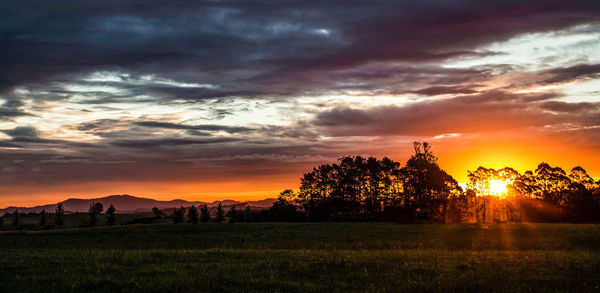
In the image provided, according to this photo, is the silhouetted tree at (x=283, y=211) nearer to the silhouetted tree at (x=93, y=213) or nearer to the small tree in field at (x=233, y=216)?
the small tree in field at (x=233, y=216)

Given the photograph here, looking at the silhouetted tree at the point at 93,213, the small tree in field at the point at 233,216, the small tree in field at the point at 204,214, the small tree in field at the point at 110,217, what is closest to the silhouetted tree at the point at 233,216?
the small tree in field at the point at 233,216

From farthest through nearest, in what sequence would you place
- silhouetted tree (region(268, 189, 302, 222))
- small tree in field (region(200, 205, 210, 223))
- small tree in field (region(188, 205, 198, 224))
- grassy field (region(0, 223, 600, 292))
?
small tree in field (region(200, 205, 210, 223)), small tree in field (region(188, 205, 198, 224)), silhouetted tree (region(268, 189, 302, 222)), grassy field (region(0, 223, 600, 292))

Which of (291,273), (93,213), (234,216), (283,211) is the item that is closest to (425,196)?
(283,211)

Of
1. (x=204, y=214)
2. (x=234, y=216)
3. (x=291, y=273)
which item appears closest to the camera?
(x=291, y=273)

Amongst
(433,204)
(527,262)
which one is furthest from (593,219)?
(527,262)

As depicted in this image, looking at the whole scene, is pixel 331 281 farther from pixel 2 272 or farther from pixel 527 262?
pixel 2 272

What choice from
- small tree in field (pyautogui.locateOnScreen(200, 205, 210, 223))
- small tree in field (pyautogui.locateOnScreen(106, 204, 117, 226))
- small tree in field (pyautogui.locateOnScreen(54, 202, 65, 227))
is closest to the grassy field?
small tree in field (pyautogui.locateOnScreen(200, 205, 210, 223))

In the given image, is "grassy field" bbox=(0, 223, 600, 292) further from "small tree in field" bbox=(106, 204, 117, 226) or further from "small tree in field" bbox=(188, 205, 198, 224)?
"small tree in field" bbox=(106, 204, 117, 226)

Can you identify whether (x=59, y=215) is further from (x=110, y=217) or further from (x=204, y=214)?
(x=204, y=214)

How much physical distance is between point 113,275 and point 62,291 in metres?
2.67

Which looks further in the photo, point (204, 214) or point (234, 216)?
point (204, 214)

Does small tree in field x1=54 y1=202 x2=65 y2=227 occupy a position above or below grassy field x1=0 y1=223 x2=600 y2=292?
below

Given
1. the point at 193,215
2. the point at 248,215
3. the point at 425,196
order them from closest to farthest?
the point at 425,196 < the point at 248,215 < the point at 193,215

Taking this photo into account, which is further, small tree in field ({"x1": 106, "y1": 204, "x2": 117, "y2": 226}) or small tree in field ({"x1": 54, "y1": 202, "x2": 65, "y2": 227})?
small tree in field ({"x1": 54, "y1": 202, "x2": 65, "y2": 227})
